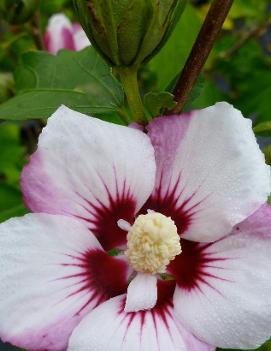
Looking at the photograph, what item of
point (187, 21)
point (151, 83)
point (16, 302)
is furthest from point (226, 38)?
point (16, 302)

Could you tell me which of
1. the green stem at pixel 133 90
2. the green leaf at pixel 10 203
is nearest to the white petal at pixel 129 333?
the green stem at pixel 133 90

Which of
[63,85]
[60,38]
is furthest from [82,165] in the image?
[60,38]

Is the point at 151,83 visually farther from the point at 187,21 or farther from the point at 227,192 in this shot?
the point at 227,192

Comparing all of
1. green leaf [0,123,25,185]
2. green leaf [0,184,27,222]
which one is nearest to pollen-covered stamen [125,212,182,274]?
green leaf [0,184,27,222]

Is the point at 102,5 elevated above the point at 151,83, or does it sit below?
above

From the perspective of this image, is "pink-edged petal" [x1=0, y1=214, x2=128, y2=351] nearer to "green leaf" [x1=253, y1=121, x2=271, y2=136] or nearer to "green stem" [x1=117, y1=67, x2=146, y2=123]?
"green stem" [x1=117, y1=67, x2=146, y2=123]

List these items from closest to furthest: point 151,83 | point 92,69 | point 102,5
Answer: point 102,5 → point 92,69 → point 151,83
